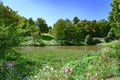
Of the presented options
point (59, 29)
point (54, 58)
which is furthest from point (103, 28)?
point (54, 58)

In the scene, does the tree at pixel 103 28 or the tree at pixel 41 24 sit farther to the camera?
the tree at pixel 41 24

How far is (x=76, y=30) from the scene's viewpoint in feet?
225

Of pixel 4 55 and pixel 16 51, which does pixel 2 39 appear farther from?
pixel 16 51

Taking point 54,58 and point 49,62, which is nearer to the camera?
point 49,62

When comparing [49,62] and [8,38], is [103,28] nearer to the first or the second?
[49,62]

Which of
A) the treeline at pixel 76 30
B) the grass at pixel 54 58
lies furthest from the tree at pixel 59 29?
the grass at pixel 54 58

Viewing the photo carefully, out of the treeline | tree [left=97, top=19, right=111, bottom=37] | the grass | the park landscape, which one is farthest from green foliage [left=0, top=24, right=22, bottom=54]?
tree [left=97, top=19, right=111, bottom=37]

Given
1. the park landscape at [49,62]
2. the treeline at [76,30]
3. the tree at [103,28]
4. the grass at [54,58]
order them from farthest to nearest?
the tree at [103,28] < the treeline at [76,30] < the grass at [54,58] < the park landscape at [49,62]

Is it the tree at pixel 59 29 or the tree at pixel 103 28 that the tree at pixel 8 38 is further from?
the tree at pixel 103 28

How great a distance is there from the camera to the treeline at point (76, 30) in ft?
214

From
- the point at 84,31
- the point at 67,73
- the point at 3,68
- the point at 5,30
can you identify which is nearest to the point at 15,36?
the point at 5,30

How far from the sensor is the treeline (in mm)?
65250

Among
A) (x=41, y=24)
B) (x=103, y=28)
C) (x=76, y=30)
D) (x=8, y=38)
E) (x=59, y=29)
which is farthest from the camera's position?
(x=41, y=24)

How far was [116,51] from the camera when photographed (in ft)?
46.4
